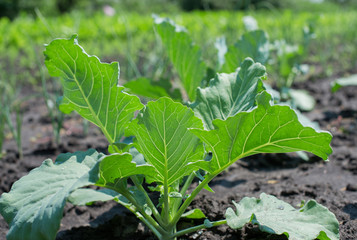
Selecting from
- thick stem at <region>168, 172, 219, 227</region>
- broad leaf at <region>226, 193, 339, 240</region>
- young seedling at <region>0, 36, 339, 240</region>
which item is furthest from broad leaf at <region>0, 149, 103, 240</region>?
broad leaf at <region>226, 193, 339, 240</region>

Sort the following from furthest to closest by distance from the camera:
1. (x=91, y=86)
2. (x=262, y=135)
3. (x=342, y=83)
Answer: (x=342, y=83)
(x=91, y=86)
(x=262, y=135)

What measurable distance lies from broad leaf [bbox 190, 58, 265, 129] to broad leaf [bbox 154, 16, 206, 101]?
46cm

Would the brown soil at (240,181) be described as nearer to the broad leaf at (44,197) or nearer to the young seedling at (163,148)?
the young seedling at (163,148)

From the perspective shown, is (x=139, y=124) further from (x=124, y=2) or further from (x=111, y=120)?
(x=124, y=2)

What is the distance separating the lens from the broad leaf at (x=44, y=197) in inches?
39.7

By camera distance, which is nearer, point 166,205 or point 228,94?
point 166,205

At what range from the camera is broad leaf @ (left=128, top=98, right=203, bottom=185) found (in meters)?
1.19

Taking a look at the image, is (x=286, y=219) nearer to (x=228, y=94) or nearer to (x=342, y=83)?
(x=228, y=94)

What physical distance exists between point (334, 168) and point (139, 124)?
137 centimetres

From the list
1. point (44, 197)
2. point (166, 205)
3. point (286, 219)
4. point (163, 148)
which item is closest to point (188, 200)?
point (166, 205)

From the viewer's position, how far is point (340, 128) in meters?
2.82

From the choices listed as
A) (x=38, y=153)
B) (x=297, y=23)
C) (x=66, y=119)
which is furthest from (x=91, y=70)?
(x=297, y=23)

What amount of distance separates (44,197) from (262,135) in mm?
673

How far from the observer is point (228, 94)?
4.71 ft
